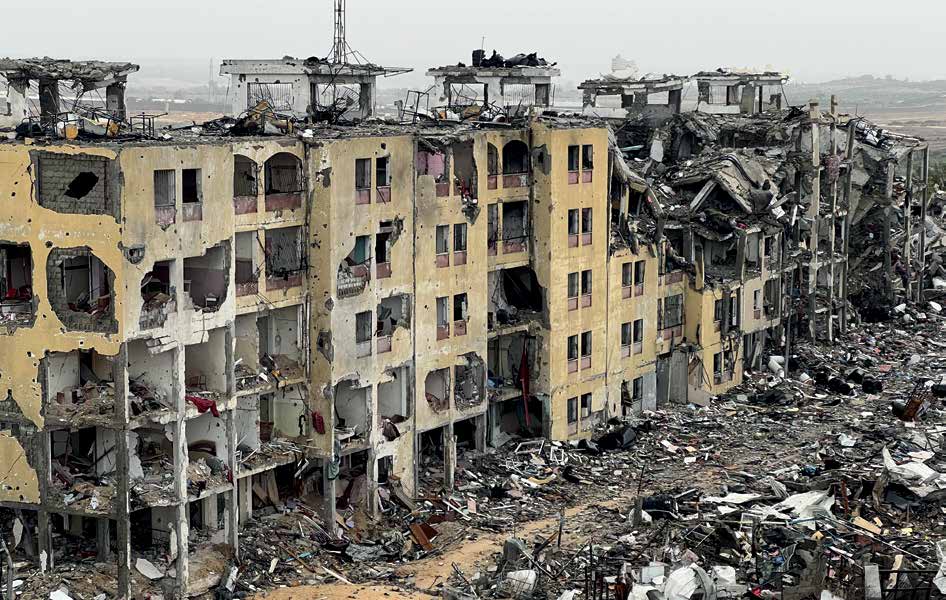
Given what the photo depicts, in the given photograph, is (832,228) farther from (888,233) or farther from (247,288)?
(247,288)

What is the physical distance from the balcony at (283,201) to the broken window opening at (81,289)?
5304 mm

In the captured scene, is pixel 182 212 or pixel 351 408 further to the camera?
pixel 351 408

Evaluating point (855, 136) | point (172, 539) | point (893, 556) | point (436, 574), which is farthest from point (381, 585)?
point (855, 136)

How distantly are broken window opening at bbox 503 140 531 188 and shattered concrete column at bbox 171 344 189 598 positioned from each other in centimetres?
1507

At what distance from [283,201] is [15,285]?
7665 mm

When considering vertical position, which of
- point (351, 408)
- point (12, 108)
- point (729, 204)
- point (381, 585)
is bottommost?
point (381, 585)

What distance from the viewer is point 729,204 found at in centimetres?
6538

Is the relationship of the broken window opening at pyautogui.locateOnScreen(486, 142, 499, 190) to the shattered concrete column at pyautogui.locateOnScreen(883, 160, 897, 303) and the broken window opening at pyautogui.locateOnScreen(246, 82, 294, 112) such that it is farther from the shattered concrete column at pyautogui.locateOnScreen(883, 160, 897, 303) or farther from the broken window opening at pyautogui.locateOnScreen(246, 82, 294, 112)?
the shattered concrete column at pyautogui.locateOnScreen(883, 160, 897, 303)

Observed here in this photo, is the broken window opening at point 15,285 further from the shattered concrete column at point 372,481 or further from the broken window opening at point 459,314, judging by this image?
the broken window opening at point 459,314

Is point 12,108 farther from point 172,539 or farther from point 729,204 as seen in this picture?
point 729,204

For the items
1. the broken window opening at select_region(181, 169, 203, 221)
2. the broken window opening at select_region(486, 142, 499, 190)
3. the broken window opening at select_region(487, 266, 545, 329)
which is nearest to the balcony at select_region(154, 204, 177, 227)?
the broken window opening at select_region(181, 169, 203, 221)

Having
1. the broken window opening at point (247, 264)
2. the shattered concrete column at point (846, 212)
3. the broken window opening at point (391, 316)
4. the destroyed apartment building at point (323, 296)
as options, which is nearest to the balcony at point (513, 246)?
the destroyed apartment building at point (323, 296)

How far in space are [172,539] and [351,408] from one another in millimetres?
8018

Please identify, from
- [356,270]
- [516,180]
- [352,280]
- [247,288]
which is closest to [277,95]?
[516,180]
